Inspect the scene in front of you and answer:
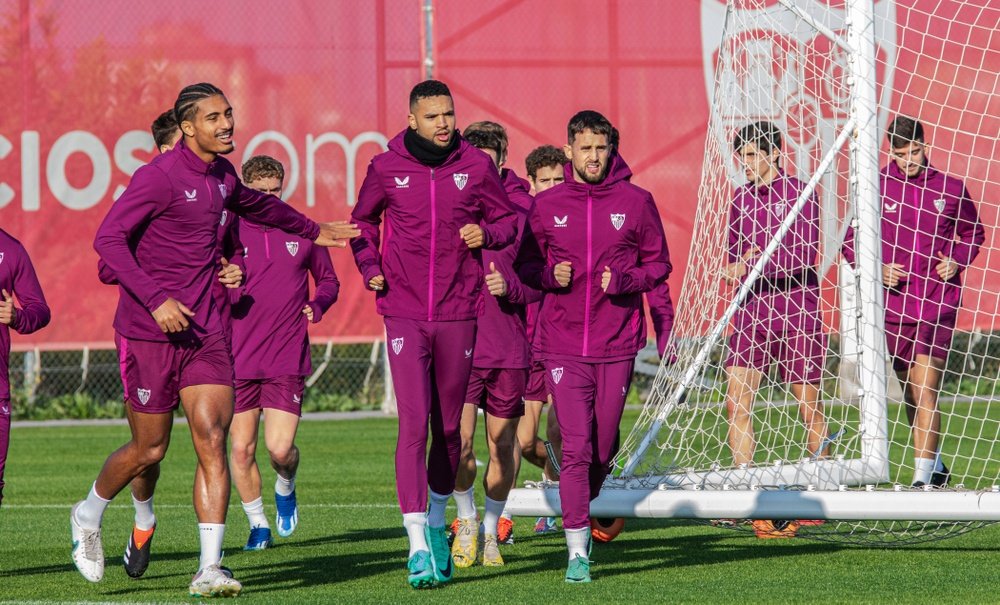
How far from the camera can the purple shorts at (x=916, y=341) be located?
10.2m

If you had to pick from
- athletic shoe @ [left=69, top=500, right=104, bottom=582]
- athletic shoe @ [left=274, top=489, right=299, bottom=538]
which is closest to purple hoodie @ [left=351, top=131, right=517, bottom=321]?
athletic shoe @ [left=69, top=500, right=104, bottom=582]

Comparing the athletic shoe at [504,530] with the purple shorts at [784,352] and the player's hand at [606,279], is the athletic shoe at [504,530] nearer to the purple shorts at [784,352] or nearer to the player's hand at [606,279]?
the purple shorts at [784,352]

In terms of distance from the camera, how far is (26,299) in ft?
24.5

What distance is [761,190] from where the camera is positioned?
970 centimetres

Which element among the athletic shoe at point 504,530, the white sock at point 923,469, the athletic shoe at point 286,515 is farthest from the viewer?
the white sock at point 923,469

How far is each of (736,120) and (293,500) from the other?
135 inches

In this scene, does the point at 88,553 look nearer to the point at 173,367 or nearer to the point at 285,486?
the point at 173,367

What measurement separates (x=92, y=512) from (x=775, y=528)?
11.9 feet

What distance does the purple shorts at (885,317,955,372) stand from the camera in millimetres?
10234

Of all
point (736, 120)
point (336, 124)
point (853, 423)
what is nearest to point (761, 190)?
point (736, 120)

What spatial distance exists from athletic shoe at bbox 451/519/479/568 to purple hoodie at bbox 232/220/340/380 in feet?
5.73

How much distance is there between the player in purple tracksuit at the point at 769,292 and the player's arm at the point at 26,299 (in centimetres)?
392

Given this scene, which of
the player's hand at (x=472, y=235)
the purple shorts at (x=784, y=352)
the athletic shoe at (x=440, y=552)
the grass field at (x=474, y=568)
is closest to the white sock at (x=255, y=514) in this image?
the grass field at (x=474, y=568)

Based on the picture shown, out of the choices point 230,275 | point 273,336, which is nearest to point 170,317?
point 230,275
